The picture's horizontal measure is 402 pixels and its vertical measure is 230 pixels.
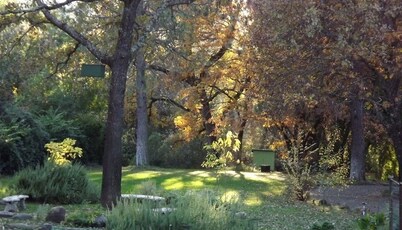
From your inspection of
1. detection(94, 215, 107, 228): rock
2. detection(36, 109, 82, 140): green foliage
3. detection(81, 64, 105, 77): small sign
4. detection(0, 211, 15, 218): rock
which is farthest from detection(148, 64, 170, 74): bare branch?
detection(94, 215, 107, 228): rock

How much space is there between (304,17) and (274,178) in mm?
13116

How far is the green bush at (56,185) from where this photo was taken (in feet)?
49.2

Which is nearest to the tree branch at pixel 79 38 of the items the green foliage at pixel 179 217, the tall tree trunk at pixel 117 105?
the tall tree trunk at pixel 117 105

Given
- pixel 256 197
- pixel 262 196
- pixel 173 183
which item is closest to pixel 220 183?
pixel 173 183

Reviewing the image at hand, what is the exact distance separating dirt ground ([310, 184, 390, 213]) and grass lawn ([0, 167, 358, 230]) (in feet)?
3.75

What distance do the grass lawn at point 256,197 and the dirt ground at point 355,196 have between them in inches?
45.0

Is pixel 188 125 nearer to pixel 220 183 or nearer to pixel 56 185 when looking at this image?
pixel 220 183

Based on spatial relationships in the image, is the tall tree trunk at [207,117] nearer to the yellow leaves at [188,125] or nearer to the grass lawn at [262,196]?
the yellow leaves at [188,125]

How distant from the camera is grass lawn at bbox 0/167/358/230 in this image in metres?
13.4

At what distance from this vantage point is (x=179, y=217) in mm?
8414

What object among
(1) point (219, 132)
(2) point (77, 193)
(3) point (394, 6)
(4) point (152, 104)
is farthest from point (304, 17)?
(4) point (152, 104)

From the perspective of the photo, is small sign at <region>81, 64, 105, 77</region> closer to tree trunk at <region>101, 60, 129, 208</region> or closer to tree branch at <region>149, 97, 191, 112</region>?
tree trunk at <region>101, 60, 129, 208</region>

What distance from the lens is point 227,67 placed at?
28.7 metres

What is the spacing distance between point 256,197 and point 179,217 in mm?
10817
